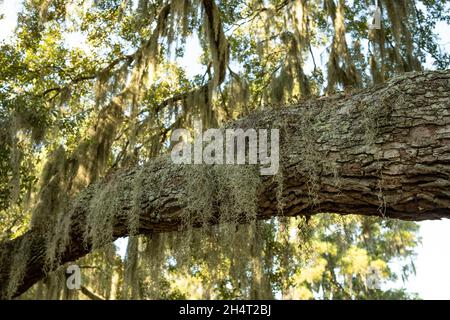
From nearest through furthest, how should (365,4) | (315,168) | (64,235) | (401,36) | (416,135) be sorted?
(416,135) → (315,168) → (64,235) → (401,36) → (365,4)

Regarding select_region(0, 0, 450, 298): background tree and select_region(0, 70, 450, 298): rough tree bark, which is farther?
select_region(0, 0, 450, 298): background tree

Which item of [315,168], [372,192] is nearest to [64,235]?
[315,168]

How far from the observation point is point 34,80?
5.28 metres

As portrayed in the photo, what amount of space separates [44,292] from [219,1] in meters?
3.86

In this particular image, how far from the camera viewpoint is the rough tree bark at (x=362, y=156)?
6.33 ft

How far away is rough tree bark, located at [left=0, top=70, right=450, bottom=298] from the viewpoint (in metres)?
1.93

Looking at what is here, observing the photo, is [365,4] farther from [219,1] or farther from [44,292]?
[44,292]

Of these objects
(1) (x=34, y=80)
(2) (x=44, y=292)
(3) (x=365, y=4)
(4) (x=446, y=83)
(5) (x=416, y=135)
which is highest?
(3) (x=365, y=4)

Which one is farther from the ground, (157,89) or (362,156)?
(157,89)

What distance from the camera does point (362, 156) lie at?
204cm

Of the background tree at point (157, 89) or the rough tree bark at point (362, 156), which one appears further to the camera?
the background tree at point (157, 89)

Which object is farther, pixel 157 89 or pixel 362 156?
pixel 157 89
